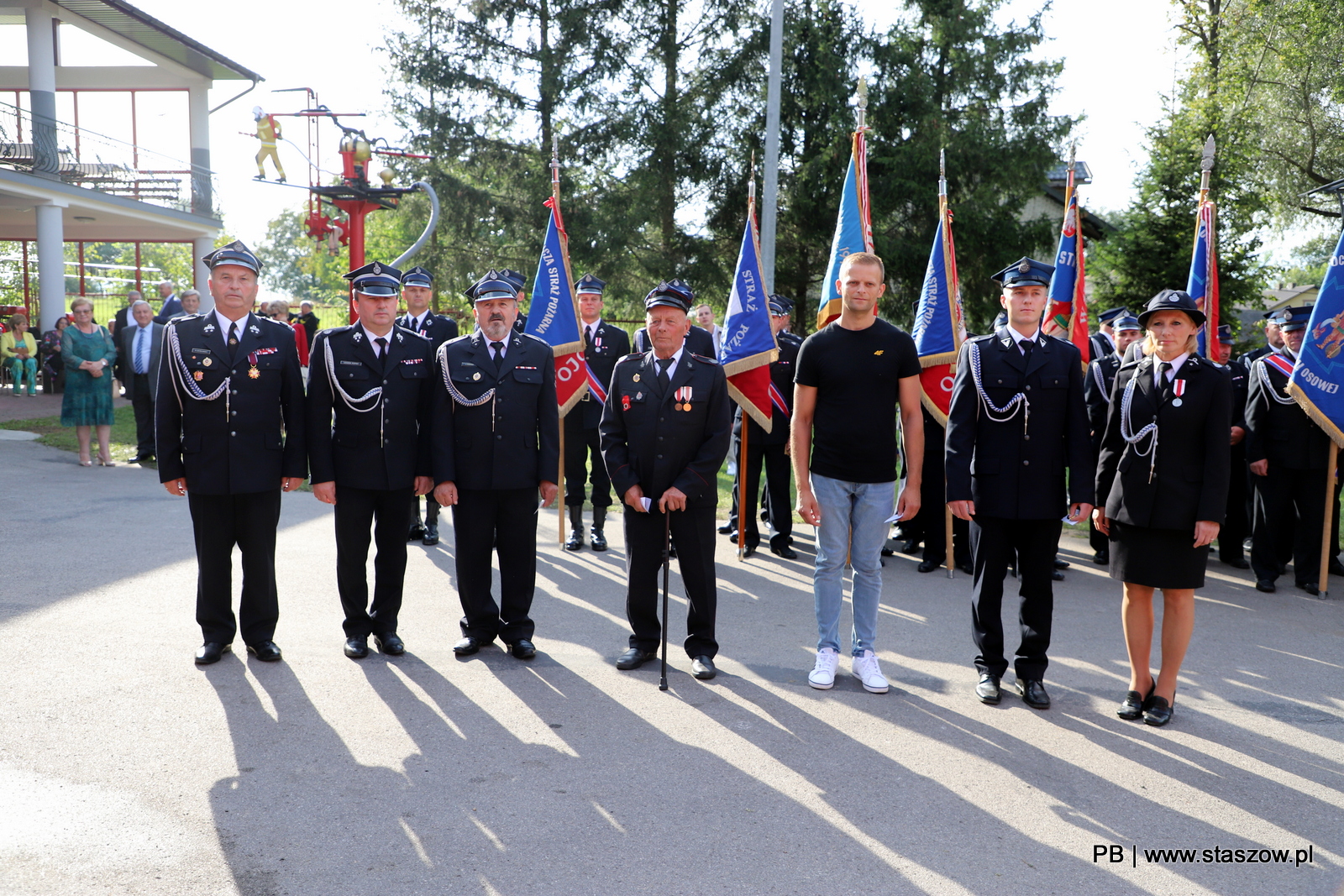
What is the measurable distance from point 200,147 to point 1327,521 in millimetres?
27165

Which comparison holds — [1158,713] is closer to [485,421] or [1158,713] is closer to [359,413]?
[485,421]

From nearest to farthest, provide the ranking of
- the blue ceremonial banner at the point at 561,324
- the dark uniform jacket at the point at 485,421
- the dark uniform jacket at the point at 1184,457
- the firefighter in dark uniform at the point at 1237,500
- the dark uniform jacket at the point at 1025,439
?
the dark uniform jacket at the point at 1184,457
the dark uniform jacket at the point at 1025,439
the dark uniform jacket at the point at 485,421
the firefighter in dark uniform at the point at 1237,500
the blue ceremonial banner at the point at 561,324

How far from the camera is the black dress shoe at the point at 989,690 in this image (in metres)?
4.66

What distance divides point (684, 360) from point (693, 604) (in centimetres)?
127

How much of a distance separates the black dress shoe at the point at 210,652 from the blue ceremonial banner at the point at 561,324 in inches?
140

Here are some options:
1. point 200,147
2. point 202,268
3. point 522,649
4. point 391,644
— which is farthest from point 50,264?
point 522,649

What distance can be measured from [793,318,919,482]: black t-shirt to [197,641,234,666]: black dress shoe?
10.6 ft

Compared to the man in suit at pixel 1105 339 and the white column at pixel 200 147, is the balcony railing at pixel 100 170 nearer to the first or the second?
the white column at pixel 200 147

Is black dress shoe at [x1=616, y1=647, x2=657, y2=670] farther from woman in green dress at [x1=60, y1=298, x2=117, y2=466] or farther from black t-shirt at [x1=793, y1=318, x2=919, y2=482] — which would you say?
woman in green dress at [x1=60, y1=298, x2=117, y2=466]

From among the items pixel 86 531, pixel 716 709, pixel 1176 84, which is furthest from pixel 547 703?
pixel 1176 84

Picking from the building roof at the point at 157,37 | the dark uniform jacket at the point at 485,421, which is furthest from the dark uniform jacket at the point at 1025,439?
→ the building roof at the point at 157,37

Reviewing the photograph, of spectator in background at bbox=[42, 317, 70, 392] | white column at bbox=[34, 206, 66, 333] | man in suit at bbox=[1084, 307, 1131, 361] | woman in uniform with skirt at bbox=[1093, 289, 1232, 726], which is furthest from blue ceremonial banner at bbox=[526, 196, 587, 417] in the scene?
white column at bbox=[34, 206, 66, 333]

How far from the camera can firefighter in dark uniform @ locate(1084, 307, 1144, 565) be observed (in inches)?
269

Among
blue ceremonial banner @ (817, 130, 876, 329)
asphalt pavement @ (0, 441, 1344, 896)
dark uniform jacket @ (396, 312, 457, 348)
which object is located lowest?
asphalt pavement @ (0, 441, 1344, 896)
